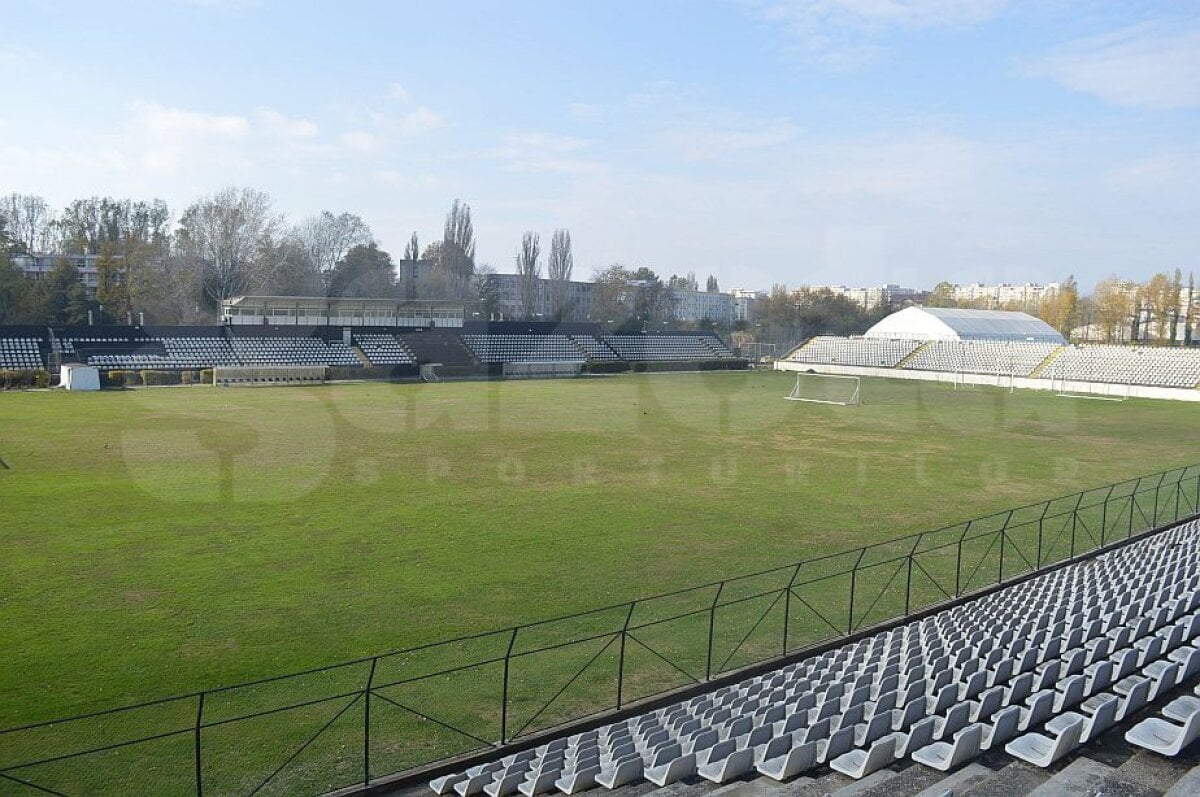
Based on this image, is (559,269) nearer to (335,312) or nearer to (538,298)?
(538,298)

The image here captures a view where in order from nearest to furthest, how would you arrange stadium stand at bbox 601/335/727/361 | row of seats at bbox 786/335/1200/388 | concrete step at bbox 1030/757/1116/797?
concrete step at bbox 1030/757/1116/797 < row of seats at bbox 786/335/1200/388 < stadium stand at bbox 601/335/727/361

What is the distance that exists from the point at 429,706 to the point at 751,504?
12886mm

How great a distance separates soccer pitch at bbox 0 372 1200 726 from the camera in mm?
12719

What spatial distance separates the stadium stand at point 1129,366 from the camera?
57.9m

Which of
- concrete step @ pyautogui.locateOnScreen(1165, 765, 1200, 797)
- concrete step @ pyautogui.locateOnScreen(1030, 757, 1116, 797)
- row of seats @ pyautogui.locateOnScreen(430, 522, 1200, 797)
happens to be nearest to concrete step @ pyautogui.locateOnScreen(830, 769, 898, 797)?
row of seats @ pyautogui.locateOnScreen(430, 522, 1200, 797)

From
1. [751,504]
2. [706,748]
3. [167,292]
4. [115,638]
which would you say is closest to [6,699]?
[115,638]

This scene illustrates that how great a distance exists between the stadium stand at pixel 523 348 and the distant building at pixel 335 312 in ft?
11.1

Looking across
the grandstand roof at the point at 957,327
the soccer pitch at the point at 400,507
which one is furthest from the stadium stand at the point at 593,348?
the soccer pitch at the point at 400,507

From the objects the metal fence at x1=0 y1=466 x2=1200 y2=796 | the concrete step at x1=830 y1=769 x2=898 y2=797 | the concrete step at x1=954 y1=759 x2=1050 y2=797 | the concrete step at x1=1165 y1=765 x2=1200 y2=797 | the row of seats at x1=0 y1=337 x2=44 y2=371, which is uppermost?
the row of seats at x1=0 y1=337 x2=44 y2=371

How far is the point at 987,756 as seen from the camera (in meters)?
8.07

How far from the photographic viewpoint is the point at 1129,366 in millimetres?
61375

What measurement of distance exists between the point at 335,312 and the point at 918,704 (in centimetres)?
6047

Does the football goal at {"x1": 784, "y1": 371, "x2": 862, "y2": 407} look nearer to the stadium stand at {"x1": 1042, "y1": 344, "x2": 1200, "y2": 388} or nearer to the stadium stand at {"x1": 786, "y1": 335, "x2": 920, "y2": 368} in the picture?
the stadium stand at {"x1": 786, "y1": 335, "x2": 920, "y2": 368}

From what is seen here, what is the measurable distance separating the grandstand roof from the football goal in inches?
798
